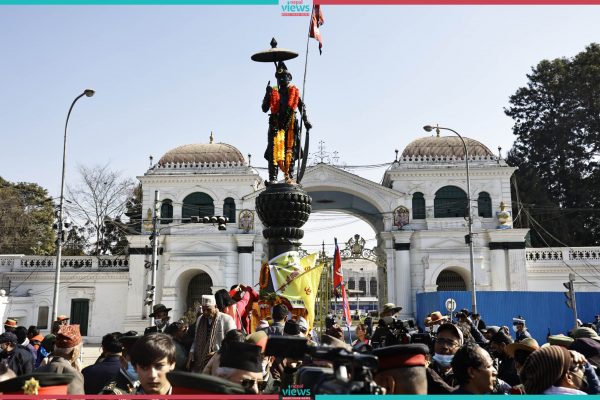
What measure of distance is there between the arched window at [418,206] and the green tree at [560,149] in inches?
509

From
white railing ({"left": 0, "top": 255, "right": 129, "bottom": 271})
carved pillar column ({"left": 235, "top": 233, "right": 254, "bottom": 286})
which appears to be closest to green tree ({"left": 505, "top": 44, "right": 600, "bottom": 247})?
carved pillar column ({"left": 235, "top": 233, "right": 254, "bottom": 286})

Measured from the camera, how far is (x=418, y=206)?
32250 millimetres

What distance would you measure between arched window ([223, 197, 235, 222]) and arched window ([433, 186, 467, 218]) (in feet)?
37.3

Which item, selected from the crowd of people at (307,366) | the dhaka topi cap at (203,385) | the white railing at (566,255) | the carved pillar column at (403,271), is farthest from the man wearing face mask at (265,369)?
the white railing at (566,255)

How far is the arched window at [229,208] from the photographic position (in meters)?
32.5

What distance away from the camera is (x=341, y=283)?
510 inches

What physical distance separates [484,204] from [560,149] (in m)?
17.3

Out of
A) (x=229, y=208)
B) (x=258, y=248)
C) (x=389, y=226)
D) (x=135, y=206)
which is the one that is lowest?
(x=258, y=248)

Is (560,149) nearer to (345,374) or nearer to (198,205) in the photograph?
(198,205)

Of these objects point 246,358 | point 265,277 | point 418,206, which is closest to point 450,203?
point 418,206

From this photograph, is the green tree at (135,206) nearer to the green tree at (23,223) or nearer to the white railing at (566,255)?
the green tree at (23,223)

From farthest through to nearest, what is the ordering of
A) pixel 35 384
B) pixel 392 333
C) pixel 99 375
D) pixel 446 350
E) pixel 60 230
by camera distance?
pixel 60 230 < pixel 392 333 < pixel 99 375 < pixel 446 350 < pixel 35 384

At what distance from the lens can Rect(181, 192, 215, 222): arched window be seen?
32.5m

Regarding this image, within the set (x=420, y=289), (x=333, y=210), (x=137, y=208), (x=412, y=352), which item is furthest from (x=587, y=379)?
(x=137, y=208)
